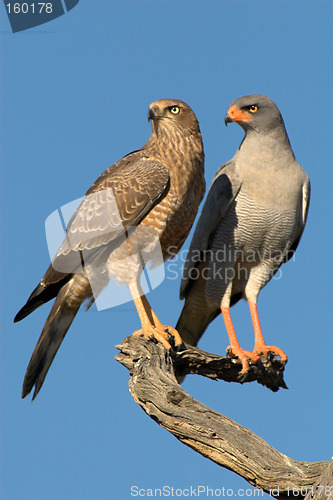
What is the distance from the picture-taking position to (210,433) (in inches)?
192

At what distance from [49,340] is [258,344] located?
2252 mm

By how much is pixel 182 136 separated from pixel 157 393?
2584 mm

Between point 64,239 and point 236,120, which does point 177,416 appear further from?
point 236,120

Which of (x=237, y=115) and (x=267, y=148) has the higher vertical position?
(x=237, y=115)

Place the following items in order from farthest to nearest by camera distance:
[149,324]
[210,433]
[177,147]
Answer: [177,147], [149,324], [210,433]

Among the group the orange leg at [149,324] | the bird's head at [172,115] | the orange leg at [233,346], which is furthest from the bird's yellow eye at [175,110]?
the orange leg at [233,346]

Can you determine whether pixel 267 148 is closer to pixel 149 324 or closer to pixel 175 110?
pixel 175 110

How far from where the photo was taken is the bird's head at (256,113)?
6996 millimetres

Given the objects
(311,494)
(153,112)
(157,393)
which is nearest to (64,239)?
(153,112)

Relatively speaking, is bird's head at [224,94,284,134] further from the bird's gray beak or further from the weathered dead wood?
the weathered dead wood

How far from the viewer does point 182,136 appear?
6.43 meters

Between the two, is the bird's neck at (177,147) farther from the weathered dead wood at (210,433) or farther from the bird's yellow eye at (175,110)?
the weathered dead wood at (210,433)

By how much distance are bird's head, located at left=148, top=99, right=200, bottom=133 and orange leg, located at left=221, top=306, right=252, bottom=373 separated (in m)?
2.08

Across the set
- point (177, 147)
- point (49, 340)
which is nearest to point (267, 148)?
point (177, 147)
